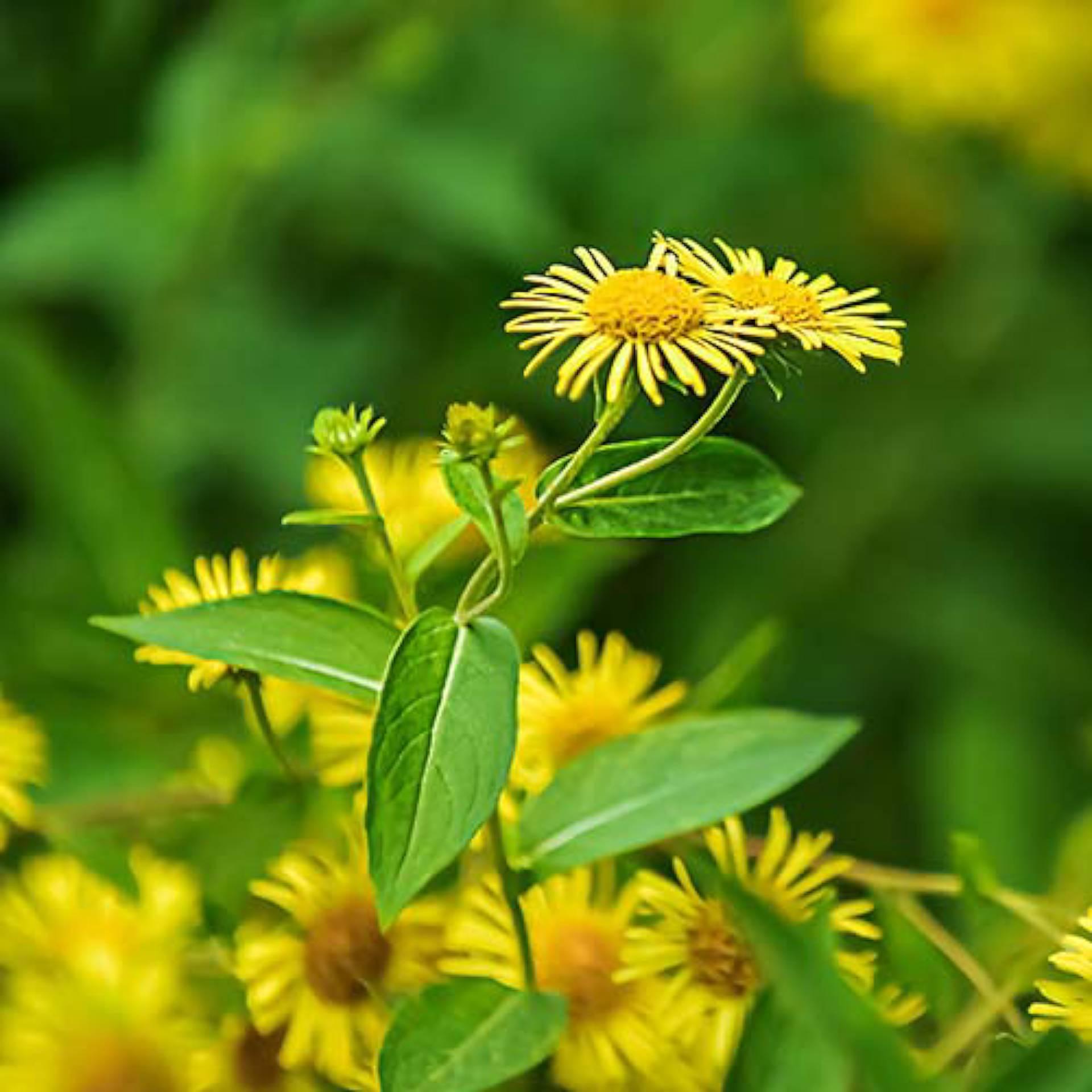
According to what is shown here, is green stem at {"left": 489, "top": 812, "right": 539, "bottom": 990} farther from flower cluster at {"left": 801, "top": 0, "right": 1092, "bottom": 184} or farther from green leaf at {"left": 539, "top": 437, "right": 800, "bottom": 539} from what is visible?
flower cluster at {"left": 801, "top": 0, "right": 1092, "bottom": 184}

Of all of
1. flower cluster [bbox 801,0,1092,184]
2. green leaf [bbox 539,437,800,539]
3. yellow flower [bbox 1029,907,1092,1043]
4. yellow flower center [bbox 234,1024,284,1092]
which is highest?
flower cluster [bbox 801,0,1092,184]

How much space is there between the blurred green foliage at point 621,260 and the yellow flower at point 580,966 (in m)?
0.61

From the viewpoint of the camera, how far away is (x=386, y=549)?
468mm

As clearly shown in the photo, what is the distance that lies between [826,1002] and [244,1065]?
19 cm

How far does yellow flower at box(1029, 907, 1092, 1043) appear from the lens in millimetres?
409

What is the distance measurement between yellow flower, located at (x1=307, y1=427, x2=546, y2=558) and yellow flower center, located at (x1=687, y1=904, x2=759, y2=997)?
189 millimetres

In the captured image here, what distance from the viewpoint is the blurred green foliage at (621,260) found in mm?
1267

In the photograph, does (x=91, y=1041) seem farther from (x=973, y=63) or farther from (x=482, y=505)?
(x=973, y=63)

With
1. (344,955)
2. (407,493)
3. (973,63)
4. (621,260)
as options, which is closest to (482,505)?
(344,955)

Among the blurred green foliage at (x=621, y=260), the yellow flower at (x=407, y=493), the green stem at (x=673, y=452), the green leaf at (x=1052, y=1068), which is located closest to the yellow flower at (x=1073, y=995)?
the green leaf at (x=1052, y=1068)

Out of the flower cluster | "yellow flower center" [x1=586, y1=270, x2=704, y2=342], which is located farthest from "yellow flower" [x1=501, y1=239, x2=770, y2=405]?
the flower cluster

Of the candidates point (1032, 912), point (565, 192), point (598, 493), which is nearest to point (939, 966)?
point (1032, 912)

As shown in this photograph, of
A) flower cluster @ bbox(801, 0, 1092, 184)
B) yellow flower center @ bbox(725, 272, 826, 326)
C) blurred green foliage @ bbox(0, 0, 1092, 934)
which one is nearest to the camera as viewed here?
yellow flower center @ bbox(725, 272, 826, 326)

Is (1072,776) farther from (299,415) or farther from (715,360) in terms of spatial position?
(715,360)
